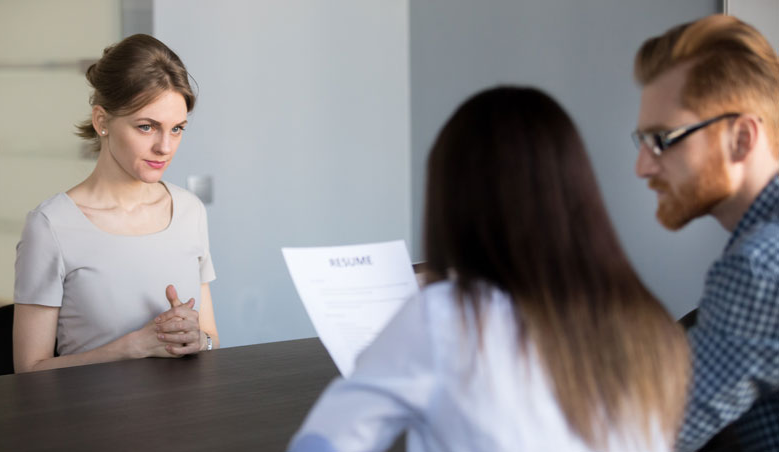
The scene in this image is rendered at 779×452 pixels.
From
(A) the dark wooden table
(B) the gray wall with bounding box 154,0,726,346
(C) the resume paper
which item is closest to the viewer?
(A) the dark wooden table

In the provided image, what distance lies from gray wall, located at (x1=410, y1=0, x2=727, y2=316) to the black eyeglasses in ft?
6.39

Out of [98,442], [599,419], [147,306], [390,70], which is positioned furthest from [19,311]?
[390,70]

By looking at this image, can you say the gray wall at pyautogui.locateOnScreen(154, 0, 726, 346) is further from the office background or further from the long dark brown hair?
the long dark brown hair

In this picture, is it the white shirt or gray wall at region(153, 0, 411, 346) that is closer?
the white shirt

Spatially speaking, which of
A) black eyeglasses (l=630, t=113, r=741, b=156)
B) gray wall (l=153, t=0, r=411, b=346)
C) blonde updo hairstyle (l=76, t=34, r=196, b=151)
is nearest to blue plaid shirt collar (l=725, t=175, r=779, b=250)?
black eyeglasses (l=630, t=113, r=741, b=156)

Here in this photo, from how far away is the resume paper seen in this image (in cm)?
134

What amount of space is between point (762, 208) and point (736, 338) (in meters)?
0.26

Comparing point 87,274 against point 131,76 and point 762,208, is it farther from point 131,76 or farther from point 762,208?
point 762,208

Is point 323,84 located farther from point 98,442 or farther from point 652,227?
point 98,442

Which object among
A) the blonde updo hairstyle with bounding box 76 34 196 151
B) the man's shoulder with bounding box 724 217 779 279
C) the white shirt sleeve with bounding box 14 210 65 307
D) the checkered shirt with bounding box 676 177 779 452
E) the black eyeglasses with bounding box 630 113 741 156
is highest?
the blonde updo hairstyle with bounding box 76 34 196 151

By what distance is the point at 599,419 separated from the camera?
769 millimetres

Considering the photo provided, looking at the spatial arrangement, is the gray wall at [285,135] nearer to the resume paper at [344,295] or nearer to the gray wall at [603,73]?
the gray wall at [603,73]

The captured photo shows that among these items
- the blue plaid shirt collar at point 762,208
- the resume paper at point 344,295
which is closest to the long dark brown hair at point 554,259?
the blue plaid shirt collar at point 762,208

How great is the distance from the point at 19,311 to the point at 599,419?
5.49 feet
